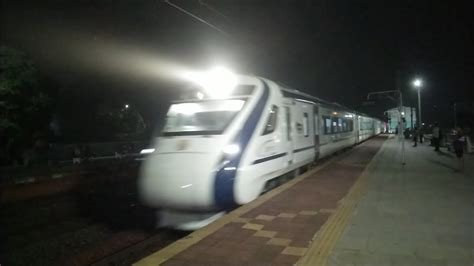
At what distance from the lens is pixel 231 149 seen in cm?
829

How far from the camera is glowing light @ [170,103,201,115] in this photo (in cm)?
937

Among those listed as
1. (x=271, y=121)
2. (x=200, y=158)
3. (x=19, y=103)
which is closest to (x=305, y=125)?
(x=271, y=121)

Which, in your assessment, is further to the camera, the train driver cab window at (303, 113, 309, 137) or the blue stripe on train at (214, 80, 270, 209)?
the train driver cab window at (303, 113, 309, 137)

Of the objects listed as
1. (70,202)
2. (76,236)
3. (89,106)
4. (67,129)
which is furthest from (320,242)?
(67,129)

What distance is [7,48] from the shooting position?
53.6 feet

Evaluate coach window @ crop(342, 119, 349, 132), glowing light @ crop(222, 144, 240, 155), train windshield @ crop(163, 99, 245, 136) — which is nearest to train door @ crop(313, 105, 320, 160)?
train windshield @ crop(163, 99, 245, 136)

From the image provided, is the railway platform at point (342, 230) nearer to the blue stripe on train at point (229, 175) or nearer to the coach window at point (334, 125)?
the blue stripe on train at point (229, 175)

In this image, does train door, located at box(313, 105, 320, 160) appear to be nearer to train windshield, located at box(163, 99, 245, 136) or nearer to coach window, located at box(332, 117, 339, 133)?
coach window, located at box(332, 117, 339, 133)

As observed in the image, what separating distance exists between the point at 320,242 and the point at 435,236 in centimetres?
169

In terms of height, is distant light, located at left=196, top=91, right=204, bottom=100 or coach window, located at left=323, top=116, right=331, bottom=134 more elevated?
distant light, located at left=196, top=91, right=204, bottom=100

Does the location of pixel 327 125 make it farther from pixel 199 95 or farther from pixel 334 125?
pixel 199 95

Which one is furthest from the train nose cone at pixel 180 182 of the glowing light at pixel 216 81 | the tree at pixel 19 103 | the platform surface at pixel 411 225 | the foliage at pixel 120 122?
the foliage at pixel 120 122

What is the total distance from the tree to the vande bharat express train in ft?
33.7

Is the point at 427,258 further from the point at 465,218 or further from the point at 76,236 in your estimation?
the point at 76,236
